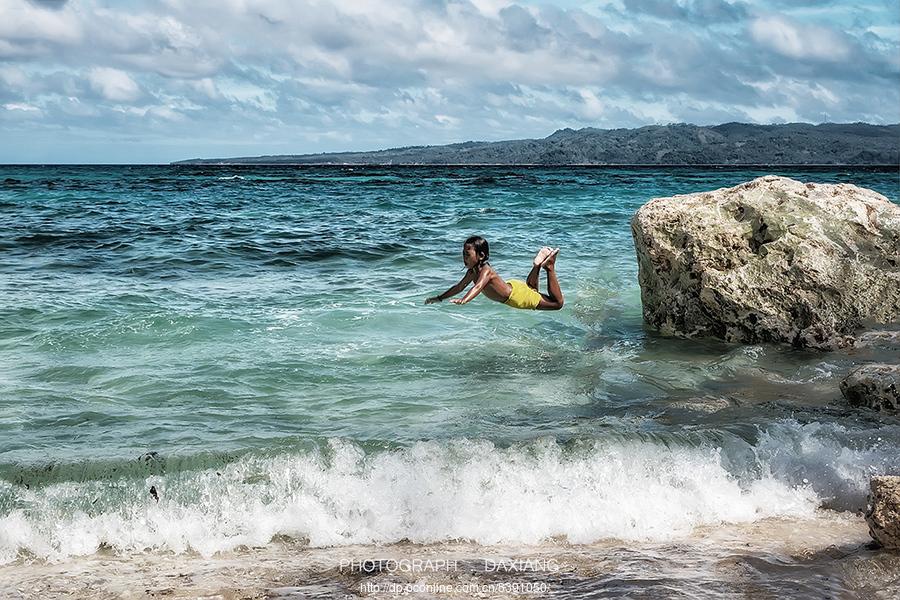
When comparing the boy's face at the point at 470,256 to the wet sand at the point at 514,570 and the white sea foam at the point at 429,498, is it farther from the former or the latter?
the wet sand at the point at 514,570

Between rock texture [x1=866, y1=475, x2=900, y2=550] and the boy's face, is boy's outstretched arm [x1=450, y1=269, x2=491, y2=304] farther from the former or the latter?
rock texture [x1=866, y1=475, x2=900, y2=550]

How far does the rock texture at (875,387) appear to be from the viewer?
7379 millimetres

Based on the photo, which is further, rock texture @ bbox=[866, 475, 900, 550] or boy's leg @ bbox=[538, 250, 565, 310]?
boy's leg @ bbox=[538, 250, 565, 310]

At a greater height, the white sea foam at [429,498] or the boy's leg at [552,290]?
the boy's leg at [552,290]

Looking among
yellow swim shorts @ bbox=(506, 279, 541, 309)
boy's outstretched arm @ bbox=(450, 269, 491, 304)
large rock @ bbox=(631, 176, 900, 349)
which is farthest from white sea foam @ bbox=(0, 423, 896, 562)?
large rock @ bbox=(631, 176, 900, 349)

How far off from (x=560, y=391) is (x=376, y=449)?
8.37 ft

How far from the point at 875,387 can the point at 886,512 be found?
2.95m

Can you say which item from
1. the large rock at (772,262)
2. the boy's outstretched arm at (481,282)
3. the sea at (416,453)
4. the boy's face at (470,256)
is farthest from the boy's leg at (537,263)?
the large rock at (772,262)

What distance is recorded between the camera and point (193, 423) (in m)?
7.43

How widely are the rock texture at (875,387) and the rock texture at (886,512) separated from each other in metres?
2.70

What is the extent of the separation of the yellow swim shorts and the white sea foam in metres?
3.19

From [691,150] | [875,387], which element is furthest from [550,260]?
[691,150]

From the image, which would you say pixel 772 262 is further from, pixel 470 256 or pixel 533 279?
pixel 470 256

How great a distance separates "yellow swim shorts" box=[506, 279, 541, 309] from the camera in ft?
31.6
